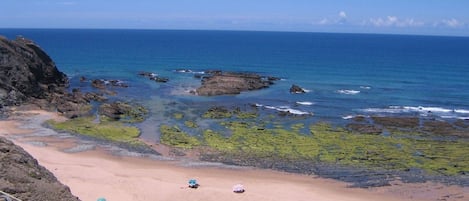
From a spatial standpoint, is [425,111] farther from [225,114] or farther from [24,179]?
[24,179]

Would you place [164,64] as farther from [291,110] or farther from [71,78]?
[291,110]

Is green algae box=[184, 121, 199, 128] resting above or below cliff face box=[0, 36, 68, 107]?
below

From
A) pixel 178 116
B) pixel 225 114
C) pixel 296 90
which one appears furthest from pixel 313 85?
pixel 178 116

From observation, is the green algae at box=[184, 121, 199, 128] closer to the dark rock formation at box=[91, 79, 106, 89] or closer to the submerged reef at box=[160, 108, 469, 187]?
the submerged reef at box=[160, 108, 469, 187]

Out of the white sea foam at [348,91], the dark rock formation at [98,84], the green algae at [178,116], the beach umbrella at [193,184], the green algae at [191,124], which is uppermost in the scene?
the white sea foam at [348,91]

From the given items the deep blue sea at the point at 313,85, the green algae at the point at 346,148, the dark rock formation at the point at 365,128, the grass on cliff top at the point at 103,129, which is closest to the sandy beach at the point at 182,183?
the green algae at the point at 346,148

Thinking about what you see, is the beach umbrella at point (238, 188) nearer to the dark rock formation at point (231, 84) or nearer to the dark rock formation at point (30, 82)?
the dark rock formation at point (30, 82)

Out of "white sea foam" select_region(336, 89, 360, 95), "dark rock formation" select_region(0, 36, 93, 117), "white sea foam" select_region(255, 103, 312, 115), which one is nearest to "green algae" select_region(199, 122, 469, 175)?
"white sea foam" select_region(255, 103, 312, 115)
